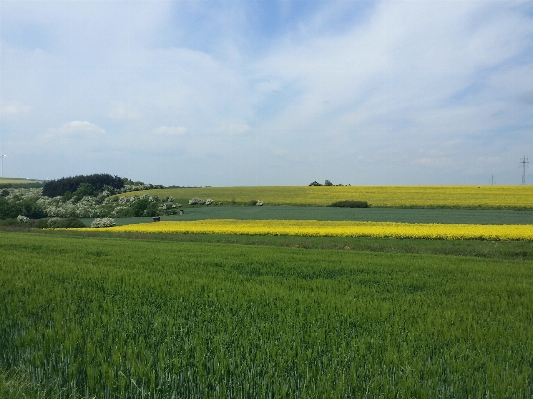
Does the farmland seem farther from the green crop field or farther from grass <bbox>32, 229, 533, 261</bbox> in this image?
grass <bbox>32, 229, 533, 261</bbox>

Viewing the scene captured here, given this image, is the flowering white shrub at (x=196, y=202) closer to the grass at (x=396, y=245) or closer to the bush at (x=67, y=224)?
the bush at (x=67, y=224)

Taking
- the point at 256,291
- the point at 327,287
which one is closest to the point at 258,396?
the point at 256,291

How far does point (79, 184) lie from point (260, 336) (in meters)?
105

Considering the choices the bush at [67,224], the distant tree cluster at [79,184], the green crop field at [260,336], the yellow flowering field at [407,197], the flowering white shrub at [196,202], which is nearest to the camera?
the green crop field at [260,336]

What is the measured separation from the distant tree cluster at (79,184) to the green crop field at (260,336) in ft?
308

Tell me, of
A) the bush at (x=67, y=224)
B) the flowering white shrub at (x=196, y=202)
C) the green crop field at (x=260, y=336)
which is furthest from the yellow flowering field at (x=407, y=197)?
the green crop field at (x=260, y=336)

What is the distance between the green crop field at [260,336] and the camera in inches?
161

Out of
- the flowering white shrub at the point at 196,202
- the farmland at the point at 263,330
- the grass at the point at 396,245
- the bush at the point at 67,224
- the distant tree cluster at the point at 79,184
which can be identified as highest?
the distant tree cluster at the point at 79,184

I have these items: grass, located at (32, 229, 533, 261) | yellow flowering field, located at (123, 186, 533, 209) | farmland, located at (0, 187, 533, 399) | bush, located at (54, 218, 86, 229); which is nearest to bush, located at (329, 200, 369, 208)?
yellow flowering field, located at (123, 186, 533, 209)

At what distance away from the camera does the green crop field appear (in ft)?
13.4

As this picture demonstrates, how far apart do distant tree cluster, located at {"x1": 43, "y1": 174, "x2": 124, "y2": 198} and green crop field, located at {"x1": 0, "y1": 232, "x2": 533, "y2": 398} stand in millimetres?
93774

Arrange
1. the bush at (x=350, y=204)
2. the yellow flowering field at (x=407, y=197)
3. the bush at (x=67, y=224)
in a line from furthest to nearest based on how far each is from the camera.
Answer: the bush at (x=350, y=204) → the yellow flowering field at (x=407, y=197) → the bush at (x=67, y=224)

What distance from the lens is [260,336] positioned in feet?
17.8

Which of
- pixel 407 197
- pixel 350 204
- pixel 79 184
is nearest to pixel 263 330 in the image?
pixel 350 204
